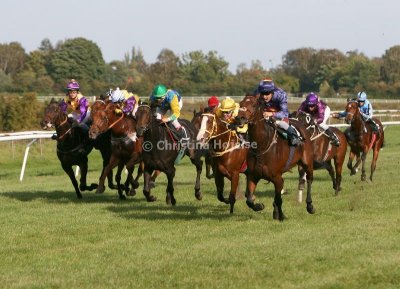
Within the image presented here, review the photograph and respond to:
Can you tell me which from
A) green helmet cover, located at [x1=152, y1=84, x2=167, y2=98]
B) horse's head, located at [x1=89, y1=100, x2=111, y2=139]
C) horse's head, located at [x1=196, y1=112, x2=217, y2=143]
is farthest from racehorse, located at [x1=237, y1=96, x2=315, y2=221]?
horse's head, located at [x1=89, y1=100, x2=111, y2=139]

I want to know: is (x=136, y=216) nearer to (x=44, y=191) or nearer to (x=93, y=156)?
(x=44, y=191)

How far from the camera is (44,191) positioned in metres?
14.4

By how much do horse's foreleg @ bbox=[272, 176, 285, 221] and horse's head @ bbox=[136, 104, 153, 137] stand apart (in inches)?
89.6

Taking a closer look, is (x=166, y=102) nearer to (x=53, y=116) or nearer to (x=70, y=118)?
(x=70, y=118)

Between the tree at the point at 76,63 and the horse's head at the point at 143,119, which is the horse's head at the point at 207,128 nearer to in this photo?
the horse's head at the point at 143,119

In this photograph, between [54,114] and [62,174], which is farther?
[62,174]

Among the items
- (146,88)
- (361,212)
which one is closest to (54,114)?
(361,212)

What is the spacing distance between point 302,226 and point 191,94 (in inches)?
2533

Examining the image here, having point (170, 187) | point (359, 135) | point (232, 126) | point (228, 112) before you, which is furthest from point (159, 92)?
point (359, 135)

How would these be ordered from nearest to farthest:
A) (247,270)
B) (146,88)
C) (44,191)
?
(247,270)
(44,191)
(146,88)

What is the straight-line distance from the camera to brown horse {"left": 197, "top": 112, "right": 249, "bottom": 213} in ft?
32.9

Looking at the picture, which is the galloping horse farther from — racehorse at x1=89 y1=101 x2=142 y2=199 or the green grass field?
the green grass field

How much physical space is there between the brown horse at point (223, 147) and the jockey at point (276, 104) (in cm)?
63

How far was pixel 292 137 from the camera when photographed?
10.1 m
